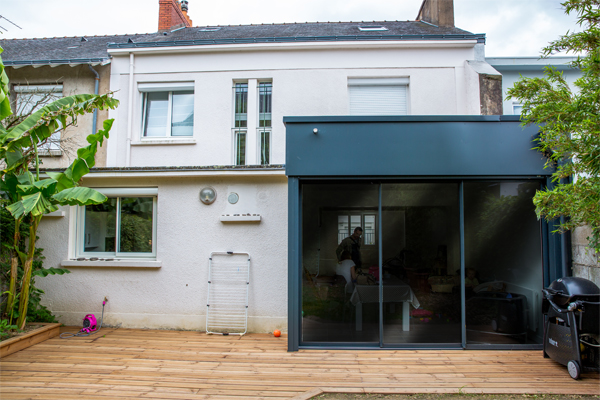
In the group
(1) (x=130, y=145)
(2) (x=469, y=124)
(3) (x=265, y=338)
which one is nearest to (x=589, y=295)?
(2) (x=469, y=124)

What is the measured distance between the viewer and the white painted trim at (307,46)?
25.2 feet

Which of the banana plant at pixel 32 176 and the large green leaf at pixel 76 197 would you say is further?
the large green leaf at pixel 76 197

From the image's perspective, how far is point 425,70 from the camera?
7.72 meters

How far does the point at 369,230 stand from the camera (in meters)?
5.66

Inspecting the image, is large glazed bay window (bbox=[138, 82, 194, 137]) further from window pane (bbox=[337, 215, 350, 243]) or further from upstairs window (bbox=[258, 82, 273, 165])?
window pane (bbox=[337, 215, 350, 243])

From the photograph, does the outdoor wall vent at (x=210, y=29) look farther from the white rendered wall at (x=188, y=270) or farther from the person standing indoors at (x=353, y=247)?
the person standing indoors at (x=353, y=247)

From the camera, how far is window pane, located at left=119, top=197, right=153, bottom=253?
6938mm

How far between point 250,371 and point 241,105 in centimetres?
558

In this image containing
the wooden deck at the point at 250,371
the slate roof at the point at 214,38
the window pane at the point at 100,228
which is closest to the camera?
the wooden deck at the point at 250,371

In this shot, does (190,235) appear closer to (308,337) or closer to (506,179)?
(308,337)

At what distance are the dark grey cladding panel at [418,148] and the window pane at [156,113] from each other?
409 centimetres

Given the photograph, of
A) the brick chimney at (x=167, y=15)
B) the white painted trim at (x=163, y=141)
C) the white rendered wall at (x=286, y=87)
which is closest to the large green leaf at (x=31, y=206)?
the white rendered wall at (x=286, y=87)

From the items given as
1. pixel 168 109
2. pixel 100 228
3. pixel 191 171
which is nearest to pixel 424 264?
pixel 191 171

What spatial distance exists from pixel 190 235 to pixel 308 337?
2.88 m
